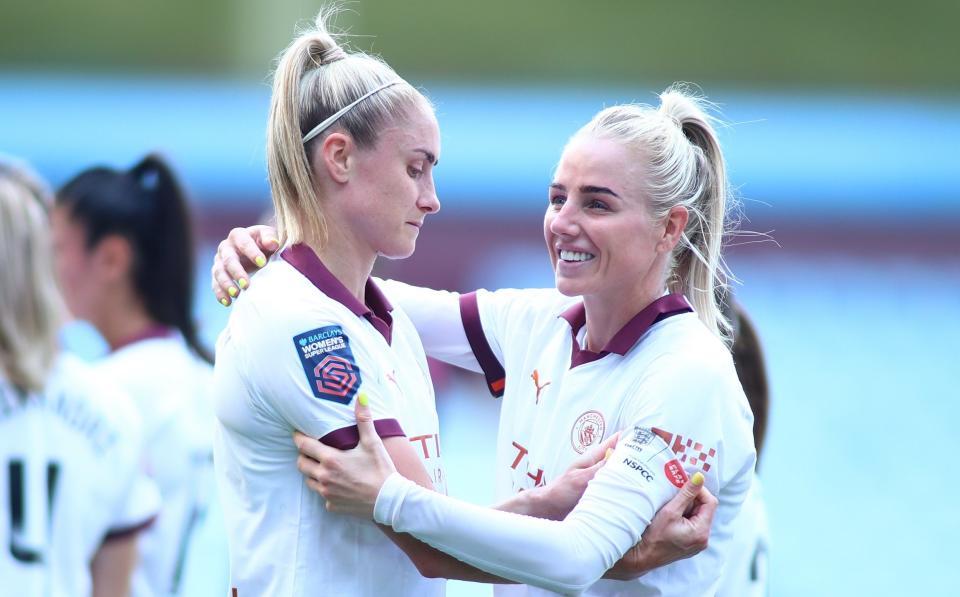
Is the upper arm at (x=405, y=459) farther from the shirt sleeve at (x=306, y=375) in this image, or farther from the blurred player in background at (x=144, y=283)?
the blurred player in background at (x=144, y=283)

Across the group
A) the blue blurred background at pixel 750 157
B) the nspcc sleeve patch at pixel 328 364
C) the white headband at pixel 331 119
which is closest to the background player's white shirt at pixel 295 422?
the nspcc sleeve patch at pixel 328 364

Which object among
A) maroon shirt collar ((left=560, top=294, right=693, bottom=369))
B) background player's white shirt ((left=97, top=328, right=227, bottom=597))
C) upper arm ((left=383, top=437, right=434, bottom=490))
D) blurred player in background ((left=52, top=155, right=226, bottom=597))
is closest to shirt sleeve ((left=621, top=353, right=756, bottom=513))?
maroon shirt collar ((left=560, top=294, right=693, bottom=369))

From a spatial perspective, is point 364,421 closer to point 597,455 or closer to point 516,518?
point 516,518

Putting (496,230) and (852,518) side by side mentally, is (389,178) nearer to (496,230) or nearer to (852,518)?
(852,518)

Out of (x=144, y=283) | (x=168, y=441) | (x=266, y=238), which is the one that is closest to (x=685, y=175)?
(x=266, y=238)

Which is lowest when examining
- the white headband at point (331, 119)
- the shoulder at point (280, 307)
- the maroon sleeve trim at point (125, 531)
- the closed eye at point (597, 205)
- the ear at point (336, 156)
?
the maroon sleeve trim at point (125, 531)

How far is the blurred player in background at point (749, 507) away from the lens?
339 centimetres

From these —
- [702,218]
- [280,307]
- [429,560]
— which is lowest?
[429,560]

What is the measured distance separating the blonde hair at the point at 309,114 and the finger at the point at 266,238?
0.08ft

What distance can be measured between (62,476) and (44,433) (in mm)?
127

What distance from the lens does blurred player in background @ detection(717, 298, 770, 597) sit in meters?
3.39

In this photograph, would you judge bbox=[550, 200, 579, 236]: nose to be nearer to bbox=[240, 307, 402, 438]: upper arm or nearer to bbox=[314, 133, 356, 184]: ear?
bbox=[314, 133, 356, 184]: ear

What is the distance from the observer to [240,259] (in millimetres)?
2854

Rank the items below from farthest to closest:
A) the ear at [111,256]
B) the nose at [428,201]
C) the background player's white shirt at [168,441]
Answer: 1. the ear at [111,256]
2. the background player's white shirt at [168,441]
3. the nose at [428,201]
